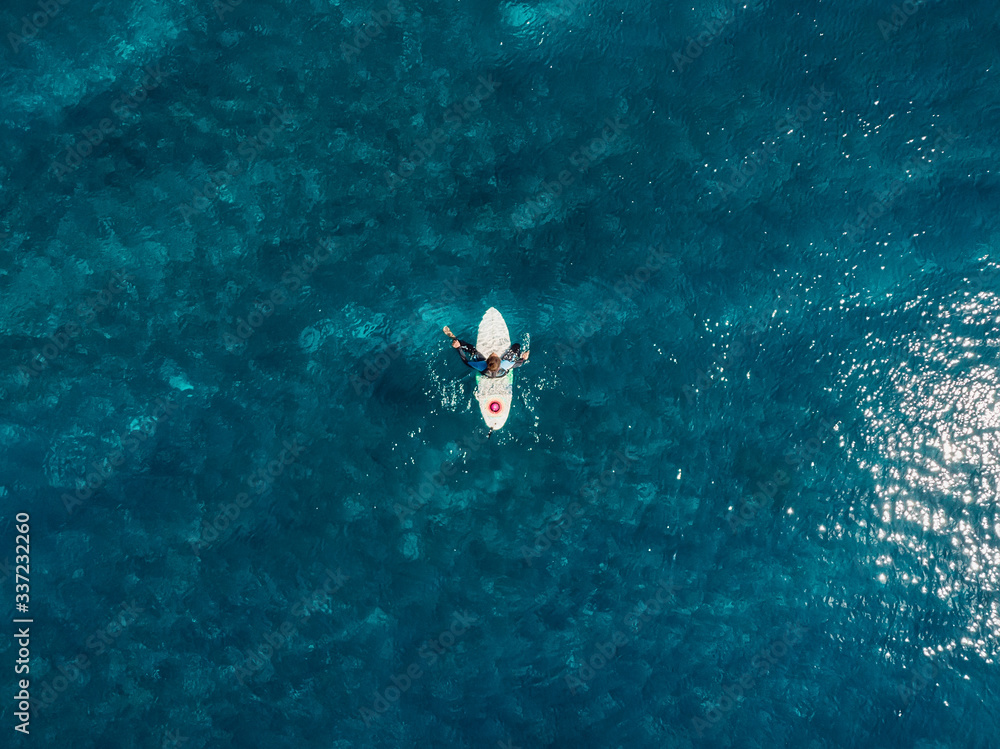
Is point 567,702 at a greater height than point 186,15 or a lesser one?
lesser

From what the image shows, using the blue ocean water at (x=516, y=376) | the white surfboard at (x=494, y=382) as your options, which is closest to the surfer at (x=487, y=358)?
the white surfboard at (x=494, y=382)

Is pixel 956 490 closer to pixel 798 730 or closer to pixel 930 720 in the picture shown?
pixel 930 720

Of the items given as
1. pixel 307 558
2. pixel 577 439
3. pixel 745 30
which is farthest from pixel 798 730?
pixel 745 30

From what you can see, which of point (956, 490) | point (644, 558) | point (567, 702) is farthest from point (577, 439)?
point (956, 490)

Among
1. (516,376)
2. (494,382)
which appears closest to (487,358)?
(494,382)

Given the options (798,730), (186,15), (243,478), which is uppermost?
(186,15)

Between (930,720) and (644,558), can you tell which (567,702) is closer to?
(644,558)
